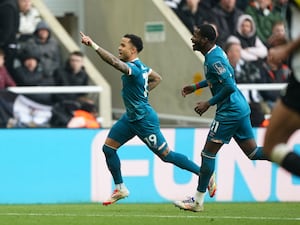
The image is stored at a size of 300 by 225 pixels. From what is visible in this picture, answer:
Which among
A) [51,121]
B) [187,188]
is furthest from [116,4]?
[187,188]

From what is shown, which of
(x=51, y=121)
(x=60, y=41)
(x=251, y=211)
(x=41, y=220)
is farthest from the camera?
(x=60, y=41)

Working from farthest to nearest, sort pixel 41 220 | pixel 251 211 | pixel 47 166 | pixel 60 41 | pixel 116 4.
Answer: pixel 116 4 < pixel 60 41 < pixel 47 166 < pixel 251 211 < pixel 41 220

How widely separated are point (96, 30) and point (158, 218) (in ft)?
30.7

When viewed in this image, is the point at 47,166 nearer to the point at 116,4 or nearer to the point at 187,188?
the point at 187,188

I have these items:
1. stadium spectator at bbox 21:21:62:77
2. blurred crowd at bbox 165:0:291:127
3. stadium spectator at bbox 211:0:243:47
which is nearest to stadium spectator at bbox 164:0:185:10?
blurred crowd at bbox 165:0:291:127

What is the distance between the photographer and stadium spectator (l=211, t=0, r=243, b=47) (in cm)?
1870

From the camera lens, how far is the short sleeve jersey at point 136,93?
12.5 metres

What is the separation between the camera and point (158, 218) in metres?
11.2

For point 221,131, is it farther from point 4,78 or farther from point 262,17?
point 262,17

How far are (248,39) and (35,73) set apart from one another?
4.01 m

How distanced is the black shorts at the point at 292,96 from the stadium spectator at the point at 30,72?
8.74m

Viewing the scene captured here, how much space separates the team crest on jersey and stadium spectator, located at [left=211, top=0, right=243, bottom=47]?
7.09 metres

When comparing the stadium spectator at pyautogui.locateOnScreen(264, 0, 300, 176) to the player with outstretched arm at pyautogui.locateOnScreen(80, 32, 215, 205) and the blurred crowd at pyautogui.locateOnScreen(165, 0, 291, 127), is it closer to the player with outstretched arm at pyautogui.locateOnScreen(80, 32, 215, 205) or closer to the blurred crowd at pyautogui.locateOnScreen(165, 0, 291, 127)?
the player with outstretched arm at pyautogui.locateOnScreen(80, 32, 215, 205)

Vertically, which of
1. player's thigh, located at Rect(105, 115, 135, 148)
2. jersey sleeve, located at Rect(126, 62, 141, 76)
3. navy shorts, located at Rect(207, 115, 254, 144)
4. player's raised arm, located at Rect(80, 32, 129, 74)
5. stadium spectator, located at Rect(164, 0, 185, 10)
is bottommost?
player's thigh, located at Rect(105, 115, 135, 148)
